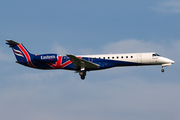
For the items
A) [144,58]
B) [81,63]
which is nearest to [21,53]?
[81,63]

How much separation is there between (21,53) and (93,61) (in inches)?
404

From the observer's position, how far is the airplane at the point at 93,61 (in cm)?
4072

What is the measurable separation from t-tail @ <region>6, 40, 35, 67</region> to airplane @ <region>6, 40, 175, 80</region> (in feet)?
1.49

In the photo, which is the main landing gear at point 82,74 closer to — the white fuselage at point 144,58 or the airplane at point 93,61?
the airplane at point 93,61

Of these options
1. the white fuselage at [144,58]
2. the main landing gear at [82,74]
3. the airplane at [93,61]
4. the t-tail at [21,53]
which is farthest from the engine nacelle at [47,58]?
the white fuselage at [144,58]

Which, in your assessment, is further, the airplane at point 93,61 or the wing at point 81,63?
the airplane at point 93,61

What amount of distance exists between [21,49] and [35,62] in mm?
2992

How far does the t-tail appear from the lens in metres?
43.2

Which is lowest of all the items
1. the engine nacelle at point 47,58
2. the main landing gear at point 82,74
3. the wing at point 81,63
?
the main landing gear at point 82,74

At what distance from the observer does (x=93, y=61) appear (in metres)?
41.3

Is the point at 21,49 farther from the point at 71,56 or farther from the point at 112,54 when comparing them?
the point at 112,54

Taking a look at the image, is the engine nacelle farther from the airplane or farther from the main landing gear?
the main landing gear

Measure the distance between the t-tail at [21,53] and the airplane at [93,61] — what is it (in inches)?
17.9

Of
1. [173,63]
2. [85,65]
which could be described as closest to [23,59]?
[85,65]
